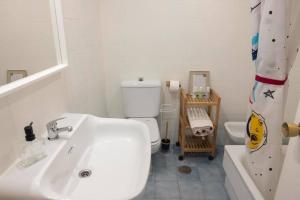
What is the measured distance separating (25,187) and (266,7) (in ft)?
4.48

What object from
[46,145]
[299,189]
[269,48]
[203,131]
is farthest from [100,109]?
[299,189]

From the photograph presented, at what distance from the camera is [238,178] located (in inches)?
61.8

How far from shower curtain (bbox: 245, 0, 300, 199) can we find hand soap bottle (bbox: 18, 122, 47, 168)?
118 centimetres

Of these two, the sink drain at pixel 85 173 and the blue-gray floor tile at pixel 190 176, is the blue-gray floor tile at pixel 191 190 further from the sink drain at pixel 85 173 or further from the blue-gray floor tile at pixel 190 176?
the sink drain at pixel 85 173

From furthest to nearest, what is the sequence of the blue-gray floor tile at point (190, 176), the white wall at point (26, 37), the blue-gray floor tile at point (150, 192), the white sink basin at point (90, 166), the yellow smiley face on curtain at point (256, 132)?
the blue-gray floor tile at point (190, 176), the blue-gray floor tile at point (150, 192), the yellow smiley face on curtain at point (256, 132), the white wall at point (26, 37), the white sink basin at point (90, 166)

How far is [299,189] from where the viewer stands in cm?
92

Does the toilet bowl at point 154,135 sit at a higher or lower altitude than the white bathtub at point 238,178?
higher

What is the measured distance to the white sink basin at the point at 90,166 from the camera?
0.79 metres

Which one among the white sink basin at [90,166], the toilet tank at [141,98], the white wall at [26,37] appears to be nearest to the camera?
the white sink basin at [90,166]

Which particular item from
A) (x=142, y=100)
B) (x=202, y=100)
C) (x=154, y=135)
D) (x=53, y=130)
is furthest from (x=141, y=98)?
(x=53, y=130)

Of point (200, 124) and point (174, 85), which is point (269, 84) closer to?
point (200, 124)

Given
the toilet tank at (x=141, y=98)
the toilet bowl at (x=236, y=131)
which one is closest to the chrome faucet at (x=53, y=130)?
the toilet tank at (x=141, y=98)

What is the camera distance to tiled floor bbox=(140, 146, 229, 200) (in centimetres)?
188

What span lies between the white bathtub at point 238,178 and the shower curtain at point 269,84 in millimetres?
79
